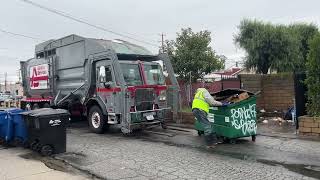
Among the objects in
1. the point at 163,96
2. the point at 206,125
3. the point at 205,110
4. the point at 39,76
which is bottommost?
the point at 206,125

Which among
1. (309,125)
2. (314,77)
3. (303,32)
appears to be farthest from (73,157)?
(303,32)

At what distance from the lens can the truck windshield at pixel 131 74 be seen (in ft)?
39.5

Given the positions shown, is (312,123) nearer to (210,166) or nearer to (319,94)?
(319,94)

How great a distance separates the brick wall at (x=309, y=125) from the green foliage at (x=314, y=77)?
291 millimetres

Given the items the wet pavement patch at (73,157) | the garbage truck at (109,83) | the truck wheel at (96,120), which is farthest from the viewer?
the truck wheel at (96,120)

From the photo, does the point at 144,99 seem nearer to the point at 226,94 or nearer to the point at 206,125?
the point at 226,94

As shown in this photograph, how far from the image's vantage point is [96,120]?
42.6 ft

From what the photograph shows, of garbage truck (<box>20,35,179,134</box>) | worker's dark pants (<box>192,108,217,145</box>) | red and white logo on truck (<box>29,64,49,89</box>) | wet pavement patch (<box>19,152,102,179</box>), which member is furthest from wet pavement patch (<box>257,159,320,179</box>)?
red and white logo on truck (<box>29,64,49,89</box>)

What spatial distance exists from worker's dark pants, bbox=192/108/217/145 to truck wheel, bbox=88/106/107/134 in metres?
3.45

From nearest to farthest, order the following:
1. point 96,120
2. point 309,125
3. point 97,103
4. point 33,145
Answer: point 33,145 → point 309,125 → point 97,103 → point 96,120

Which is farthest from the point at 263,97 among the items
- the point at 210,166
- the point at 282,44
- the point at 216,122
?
the point at 282,44

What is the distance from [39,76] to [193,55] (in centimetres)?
747

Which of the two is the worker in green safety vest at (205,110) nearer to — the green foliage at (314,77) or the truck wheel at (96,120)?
the green foliage at (314,77)

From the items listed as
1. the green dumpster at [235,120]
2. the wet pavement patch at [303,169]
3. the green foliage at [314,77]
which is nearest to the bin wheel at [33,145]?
the green dumpster at [235,120]
